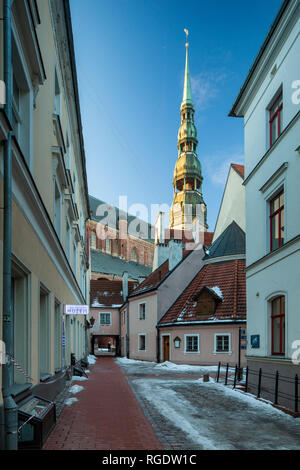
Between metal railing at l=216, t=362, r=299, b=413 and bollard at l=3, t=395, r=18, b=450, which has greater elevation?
bollard at l=3, t=395, r=18, b=450

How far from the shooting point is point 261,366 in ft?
42.6

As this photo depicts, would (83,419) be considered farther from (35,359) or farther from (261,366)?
(261,366)

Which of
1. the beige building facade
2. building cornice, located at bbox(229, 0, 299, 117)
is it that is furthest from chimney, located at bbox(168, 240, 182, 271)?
the beige building facade

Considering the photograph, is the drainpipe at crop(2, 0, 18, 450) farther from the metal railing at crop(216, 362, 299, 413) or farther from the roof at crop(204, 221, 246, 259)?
the roof at crop(204, 221, 246, 259)

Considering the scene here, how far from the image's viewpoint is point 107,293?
47.6 meters

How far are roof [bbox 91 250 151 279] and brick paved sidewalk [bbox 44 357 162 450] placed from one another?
4543 centimetres

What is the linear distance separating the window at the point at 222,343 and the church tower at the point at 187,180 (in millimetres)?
39386

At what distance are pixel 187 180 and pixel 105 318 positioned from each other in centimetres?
3078

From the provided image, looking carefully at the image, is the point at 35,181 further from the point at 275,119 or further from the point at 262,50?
the point at 262,50

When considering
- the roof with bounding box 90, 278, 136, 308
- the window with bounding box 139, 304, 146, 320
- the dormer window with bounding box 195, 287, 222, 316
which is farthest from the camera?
the roof with bounding box 90, 278, 136, 308

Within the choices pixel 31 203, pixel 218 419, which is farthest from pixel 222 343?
pixel 31 203

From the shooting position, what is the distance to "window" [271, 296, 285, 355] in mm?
11922

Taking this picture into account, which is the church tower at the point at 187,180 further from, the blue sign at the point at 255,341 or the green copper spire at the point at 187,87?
the blue sign at the point at 255,341

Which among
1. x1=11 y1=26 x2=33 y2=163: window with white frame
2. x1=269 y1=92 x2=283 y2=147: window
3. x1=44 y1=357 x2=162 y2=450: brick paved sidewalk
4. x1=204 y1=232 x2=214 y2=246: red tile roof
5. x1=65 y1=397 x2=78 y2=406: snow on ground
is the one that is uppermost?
x1=269 y1=92 x2=283 y2=147: window
